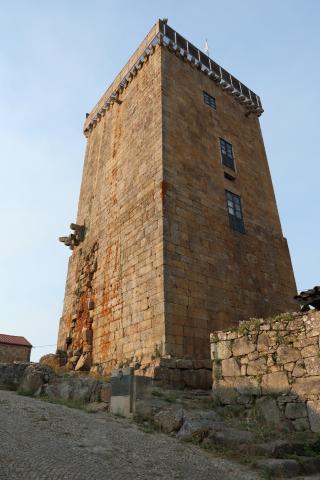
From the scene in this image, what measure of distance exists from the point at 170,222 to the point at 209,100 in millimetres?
7327

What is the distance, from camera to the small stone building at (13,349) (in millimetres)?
25766

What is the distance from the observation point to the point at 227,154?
14.8 m

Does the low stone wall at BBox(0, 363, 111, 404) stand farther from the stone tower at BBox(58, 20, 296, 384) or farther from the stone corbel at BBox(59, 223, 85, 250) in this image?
the stone corbel at BBox(59, 223, 85, 250)

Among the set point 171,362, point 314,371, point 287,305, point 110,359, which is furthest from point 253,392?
point 287,305

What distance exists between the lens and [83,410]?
7.24m

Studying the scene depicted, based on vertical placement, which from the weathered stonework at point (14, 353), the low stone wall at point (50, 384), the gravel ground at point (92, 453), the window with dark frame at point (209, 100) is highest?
the window with dark frame at point (209, 100)

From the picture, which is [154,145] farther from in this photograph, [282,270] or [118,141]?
[282,270]

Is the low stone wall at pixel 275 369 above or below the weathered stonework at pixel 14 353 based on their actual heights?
below

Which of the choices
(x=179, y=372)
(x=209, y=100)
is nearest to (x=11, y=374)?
(x=179, y=372)

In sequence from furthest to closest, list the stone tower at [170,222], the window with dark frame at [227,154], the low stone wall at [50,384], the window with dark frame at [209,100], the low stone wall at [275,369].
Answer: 1. the window with dark frame at [209,100]
2. the window with dark frame at [227,154]
3. the stone tower at [170,222]
4. the low stone wall at [50,384]
5. the low stone wall at [275,369]

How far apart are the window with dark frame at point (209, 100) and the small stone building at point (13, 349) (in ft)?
66.3

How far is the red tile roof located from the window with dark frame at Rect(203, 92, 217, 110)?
20564 millimetres

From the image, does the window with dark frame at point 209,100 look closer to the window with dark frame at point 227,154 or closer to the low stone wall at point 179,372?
the window with dark frame at point 227,154

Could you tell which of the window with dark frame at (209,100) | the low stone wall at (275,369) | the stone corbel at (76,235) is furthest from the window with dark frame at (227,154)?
the low stone wall at (275,369)
